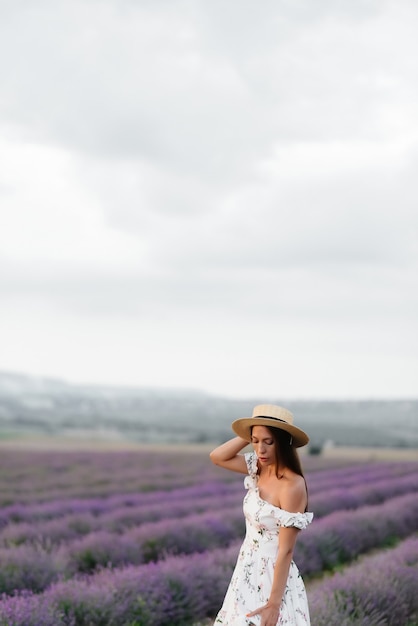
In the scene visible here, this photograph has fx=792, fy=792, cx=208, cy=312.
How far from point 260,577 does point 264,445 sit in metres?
0.54

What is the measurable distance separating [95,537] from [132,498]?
5.06 m

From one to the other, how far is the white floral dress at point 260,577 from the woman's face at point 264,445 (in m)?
0.18

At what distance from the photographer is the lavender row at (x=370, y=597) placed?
467cm

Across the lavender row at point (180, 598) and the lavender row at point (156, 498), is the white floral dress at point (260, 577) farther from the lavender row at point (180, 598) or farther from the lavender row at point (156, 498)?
the lavender row at point (156, 498)

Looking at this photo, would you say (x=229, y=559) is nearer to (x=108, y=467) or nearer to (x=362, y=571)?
(x=362, y=571)

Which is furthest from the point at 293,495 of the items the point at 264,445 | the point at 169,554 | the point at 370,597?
the point at 169,554

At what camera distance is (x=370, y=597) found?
5172 millimetres

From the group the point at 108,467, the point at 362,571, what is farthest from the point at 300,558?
the point at 108,467

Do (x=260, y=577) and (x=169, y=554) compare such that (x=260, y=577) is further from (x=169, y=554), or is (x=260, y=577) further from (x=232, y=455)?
(x=169, y=554)

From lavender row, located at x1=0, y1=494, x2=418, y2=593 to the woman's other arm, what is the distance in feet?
8.52

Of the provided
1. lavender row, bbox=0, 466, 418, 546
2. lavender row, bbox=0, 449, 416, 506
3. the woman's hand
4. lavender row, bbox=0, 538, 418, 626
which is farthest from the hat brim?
lavender row, bbox=0, 449, 416, 506

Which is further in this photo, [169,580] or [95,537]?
[95,537]

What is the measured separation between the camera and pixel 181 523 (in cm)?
837

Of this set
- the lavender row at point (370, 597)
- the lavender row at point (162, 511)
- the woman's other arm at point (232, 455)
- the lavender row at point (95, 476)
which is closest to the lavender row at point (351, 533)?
the lavender row at point (162, 511)
